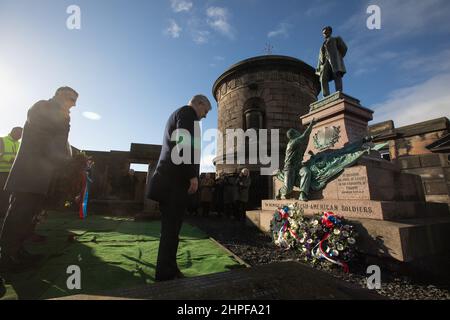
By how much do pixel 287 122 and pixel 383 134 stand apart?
6017 millimetres

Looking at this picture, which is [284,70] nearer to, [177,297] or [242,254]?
[242,254]

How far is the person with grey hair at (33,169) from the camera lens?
279cm

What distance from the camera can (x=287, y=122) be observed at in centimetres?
1588

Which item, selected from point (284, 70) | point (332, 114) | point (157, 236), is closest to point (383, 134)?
point (284, 70)

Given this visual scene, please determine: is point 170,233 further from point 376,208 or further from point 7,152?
point 7,152

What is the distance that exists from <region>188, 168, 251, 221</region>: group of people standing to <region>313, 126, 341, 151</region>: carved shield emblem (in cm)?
375

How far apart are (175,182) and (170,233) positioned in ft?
1.93

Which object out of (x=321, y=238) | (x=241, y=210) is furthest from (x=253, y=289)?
(x=241, y=210)

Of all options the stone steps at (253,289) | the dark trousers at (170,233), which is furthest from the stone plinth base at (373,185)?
the dark trousers at (170,233)

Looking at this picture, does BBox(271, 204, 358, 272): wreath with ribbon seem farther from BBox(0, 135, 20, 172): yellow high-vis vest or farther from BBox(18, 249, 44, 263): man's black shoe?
BBox(0, 135, 20, 172): yellow high-vis vest

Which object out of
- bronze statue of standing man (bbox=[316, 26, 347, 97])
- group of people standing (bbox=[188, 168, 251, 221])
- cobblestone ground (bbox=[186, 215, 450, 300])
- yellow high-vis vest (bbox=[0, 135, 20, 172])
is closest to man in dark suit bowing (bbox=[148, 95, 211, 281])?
cobblestone ground (bbox=[186, 215, 450, 300])

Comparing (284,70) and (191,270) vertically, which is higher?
(284,70)

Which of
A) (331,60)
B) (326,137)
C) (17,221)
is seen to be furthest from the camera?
(331,60)

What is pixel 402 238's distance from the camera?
308 centimetres
